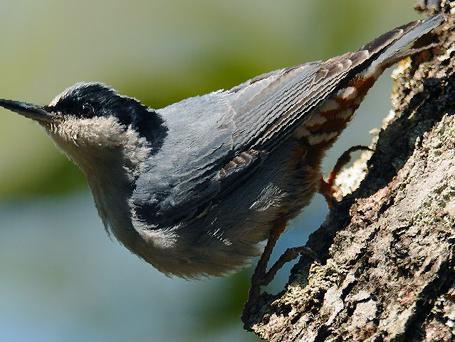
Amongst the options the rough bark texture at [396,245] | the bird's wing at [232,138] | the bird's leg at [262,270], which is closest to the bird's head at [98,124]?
the bird's wing at [232,138]

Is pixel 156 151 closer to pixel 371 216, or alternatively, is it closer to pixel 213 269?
pixel 213 269

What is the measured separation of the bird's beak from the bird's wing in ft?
1.89

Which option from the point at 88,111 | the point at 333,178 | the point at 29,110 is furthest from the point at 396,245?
the point at 88,111

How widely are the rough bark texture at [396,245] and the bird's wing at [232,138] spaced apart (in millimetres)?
344

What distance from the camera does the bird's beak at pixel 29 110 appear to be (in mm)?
2932

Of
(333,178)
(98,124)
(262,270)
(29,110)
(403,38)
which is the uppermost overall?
(98,124)

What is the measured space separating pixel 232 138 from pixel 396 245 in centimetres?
114

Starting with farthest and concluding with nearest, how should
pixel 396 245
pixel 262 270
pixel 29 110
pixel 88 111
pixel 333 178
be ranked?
1. pixel 333 178
2. pixel 88 111
3. pixel 262 270
4. pixel 29 110
5. pixel 396 245

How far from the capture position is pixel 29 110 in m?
3.22

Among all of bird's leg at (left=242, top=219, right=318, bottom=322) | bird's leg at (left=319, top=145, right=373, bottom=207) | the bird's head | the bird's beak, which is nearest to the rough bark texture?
bird's leg at (left=242, top=219, right=318, bottom=322)

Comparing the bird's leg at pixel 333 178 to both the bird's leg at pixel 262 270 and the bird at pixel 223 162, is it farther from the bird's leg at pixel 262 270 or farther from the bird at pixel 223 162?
the bird's leg at pixel 262 270

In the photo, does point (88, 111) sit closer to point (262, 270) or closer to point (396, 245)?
point (262, 270)

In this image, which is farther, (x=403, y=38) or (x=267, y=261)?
(x=267, y=261)

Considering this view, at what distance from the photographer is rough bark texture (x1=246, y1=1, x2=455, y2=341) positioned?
7.99 feet
